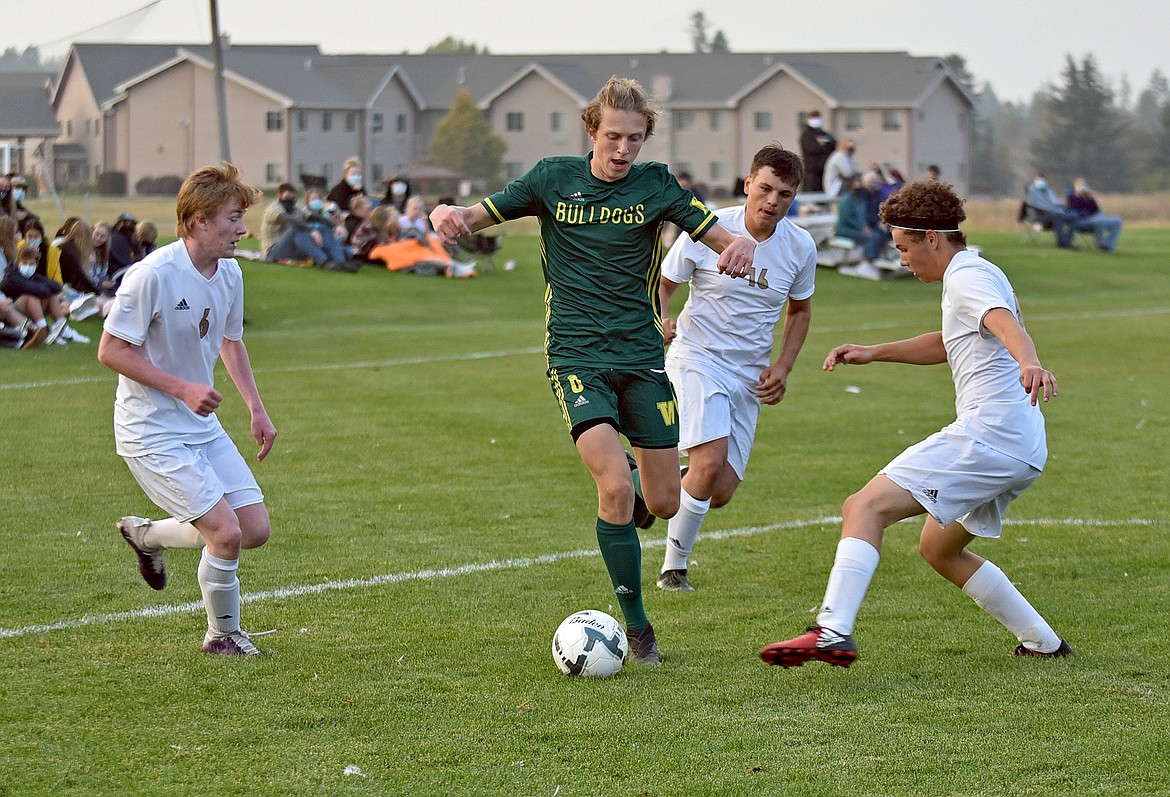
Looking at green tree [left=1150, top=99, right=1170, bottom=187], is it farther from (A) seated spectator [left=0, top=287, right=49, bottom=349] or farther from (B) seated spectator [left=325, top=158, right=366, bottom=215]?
(A) seated spectator [left=0, top=287, right=49, bottom=349]

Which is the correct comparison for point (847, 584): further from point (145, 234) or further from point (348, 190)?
point (348, 190)

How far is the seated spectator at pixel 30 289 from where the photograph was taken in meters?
16.7

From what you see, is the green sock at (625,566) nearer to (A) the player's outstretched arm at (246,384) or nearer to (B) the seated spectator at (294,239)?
(A) the player's outstretched arm at (246,384)

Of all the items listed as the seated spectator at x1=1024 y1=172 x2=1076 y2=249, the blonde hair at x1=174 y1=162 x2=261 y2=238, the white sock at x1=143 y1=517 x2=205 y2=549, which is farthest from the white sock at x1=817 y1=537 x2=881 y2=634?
the seated spectator at x1=1024 y1=172 x2=1076 y2=249

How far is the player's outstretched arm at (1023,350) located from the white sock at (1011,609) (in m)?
0.91

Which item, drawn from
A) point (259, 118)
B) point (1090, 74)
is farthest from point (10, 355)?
point (1090, 74)

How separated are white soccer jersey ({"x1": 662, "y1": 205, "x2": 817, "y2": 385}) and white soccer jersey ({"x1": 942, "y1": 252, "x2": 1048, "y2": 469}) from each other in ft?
5.82

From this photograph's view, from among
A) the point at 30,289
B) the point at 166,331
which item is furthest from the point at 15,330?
the point at 166,331

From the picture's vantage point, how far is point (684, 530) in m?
7.20

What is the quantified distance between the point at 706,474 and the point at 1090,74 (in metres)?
112

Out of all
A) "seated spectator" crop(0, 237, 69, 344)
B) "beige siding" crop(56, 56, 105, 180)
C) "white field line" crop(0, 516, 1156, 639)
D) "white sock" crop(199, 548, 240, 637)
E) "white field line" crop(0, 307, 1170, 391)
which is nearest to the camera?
"white sock" crop(199, 548, 240, 637)

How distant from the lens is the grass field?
455 centimetres

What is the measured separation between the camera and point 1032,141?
113 metres

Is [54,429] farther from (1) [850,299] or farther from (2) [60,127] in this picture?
(2) [60,127]
